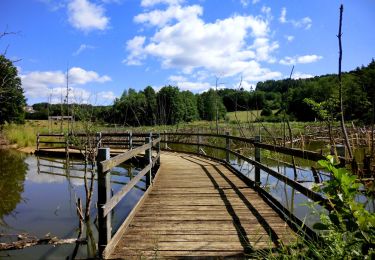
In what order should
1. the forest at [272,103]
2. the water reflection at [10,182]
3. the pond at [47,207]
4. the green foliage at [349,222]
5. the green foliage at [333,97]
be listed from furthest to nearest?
the water reflection at [10,182], the forest at [272,103], the green foliage at [333,97], the pond at [47,207], the green foliage at [349,222]

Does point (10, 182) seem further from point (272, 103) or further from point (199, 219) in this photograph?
point (199, 219)

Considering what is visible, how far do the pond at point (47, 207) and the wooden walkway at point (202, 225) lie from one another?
1393 mm

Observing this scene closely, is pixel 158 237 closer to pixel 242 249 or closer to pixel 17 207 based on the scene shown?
pixel 242 249

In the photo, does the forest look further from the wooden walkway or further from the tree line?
the wooden walkway

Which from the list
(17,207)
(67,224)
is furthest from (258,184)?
(17,207)

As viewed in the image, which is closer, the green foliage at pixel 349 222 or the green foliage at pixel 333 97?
the green foliage at pixel 349 222

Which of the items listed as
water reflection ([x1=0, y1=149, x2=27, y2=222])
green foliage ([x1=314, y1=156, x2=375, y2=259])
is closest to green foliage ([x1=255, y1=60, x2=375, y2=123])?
green foliage ([x1=314, y1=156, x2=375, y2=259])

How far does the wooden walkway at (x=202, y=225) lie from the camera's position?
3.74 meters

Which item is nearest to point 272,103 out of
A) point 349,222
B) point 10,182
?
point 349,222

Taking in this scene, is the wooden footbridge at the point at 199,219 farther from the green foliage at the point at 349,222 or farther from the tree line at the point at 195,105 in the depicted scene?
the tree line at the point at 195,105

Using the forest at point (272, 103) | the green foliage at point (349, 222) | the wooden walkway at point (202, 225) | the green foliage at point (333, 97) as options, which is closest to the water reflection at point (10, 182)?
the forest at point (272, 103)

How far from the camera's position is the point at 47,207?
911 centimetres

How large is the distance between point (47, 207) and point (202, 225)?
19.5ft

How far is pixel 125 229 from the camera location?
448cm
